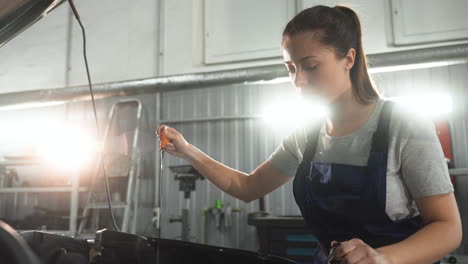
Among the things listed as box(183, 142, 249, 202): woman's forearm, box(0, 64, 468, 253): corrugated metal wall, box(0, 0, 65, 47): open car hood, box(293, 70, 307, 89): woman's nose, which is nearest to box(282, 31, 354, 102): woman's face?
box(293, 70, 307, 89): woman's nose

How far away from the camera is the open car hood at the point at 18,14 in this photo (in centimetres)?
52

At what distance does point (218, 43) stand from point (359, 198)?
3243 mm

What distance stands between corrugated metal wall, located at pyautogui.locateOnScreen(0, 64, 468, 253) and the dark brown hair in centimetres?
234

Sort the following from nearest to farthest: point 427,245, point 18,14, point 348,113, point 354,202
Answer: point 18,14
point 427,245
point 354,202
point 348,113

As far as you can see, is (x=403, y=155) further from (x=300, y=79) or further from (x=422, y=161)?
(x=300, y=79)

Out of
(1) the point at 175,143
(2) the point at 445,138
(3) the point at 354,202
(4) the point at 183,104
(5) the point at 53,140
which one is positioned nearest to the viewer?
(3) the point at 354,202

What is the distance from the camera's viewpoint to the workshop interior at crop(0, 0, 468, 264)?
128 inches

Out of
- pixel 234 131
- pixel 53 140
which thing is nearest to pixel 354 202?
pixel 234 131

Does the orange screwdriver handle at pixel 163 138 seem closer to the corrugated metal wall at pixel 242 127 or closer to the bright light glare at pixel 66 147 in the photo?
the corrugated metal wall at pixel 242 127

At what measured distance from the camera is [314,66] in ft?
3.19

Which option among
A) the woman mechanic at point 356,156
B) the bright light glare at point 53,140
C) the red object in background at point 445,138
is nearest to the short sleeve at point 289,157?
the woman mechanic at point 356,156

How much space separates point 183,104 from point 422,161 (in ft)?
10.9

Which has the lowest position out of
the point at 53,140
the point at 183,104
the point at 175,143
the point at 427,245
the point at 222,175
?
the point at 427,245

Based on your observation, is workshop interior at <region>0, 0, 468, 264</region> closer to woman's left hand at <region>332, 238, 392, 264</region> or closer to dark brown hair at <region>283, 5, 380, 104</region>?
dark brown hair at <region>283, 5, 380, 104</region>
